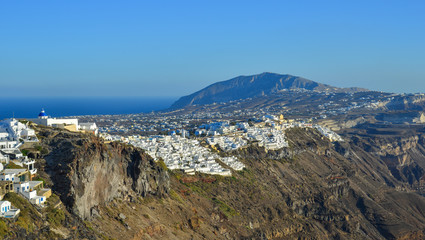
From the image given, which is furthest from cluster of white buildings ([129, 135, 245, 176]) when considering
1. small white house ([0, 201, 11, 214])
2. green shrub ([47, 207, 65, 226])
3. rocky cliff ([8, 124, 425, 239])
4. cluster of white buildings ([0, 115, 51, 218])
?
small white house ([0, 201, 11, 214])

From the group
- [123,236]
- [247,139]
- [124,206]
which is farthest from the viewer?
[247,139]

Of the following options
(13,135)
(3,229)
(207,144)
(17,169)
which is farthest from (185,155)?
(3,229)

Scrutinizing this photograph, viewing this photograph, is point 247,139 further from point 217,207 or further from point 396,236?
point 217,207

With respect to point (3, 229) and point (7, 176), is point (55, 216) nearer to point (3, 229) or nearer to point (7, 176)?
point (7, 176)

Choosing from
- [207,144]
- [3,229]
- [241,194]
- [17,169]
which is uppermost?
[17,169]

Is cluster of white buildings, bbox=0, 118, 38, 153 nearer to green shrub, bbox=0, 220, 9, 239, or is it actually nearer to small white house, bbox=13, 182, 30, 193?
small white house, bbox=13, 182, 30, 193

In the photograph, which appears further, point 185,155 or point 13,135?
point 185,155

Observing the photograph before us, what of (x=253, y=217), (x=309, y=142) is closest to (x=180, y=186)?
(x=253, y=217)
